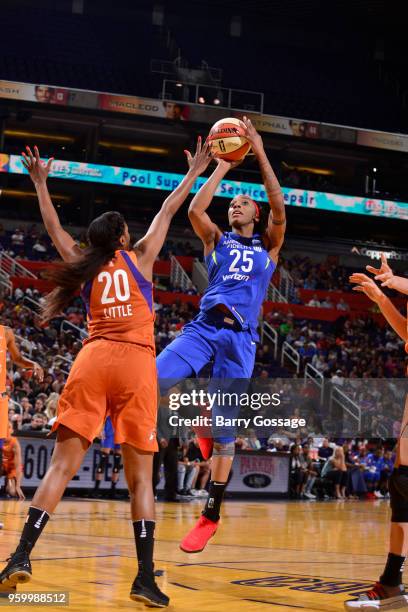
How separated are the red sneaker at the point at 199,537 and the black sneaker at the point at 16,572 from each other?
6.09 feet

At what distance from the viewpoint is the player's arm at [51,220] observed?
211 inches

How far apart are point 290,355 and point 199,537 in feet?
71.1

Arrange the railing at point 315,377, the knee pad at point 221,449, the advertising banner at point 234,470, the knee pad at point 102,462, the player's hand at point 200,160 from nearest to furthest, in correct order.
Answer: the player's hand at point 200,160, the knee pad at point 221,449, the advertising banner at point 234,470, the knee pad at point 102,462, the railing at point 315,377

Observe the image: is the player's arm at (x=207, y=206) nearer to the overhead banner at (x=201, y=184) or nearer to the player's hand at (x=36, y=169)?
the player's hand at (x=36, y=169)

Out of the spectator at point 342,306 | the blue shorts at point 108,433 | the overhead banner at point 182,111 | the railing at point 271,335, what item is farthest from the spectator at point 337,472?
the overhead banner at point 182,111

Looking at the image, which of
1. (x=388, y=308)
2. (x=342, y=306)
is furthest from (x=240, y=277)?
(x=342, y=306)

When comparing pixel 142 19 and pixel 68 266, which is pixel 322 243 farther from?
pixel 68 266

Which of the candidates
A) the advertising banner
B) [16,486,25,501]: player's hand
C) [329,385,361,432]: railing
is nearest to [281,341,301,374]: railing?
[329,385,361,432]: railing

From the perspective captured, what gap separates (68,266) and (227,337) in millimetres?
1878

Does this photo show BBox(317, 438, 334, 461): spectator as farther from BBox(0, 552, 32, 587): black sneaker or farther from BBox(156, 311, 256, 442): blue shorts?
BBox(0, 552, 32, 587): black sneaker

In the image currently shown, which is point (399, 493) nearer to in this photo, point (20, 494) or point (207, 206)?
point (207, 206)

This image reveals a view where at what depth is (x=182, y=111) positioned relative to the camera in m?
32.1

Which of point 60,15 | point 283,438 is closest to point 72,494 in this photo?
point 283,438

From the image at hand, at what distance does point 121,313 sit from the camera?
5.13m
